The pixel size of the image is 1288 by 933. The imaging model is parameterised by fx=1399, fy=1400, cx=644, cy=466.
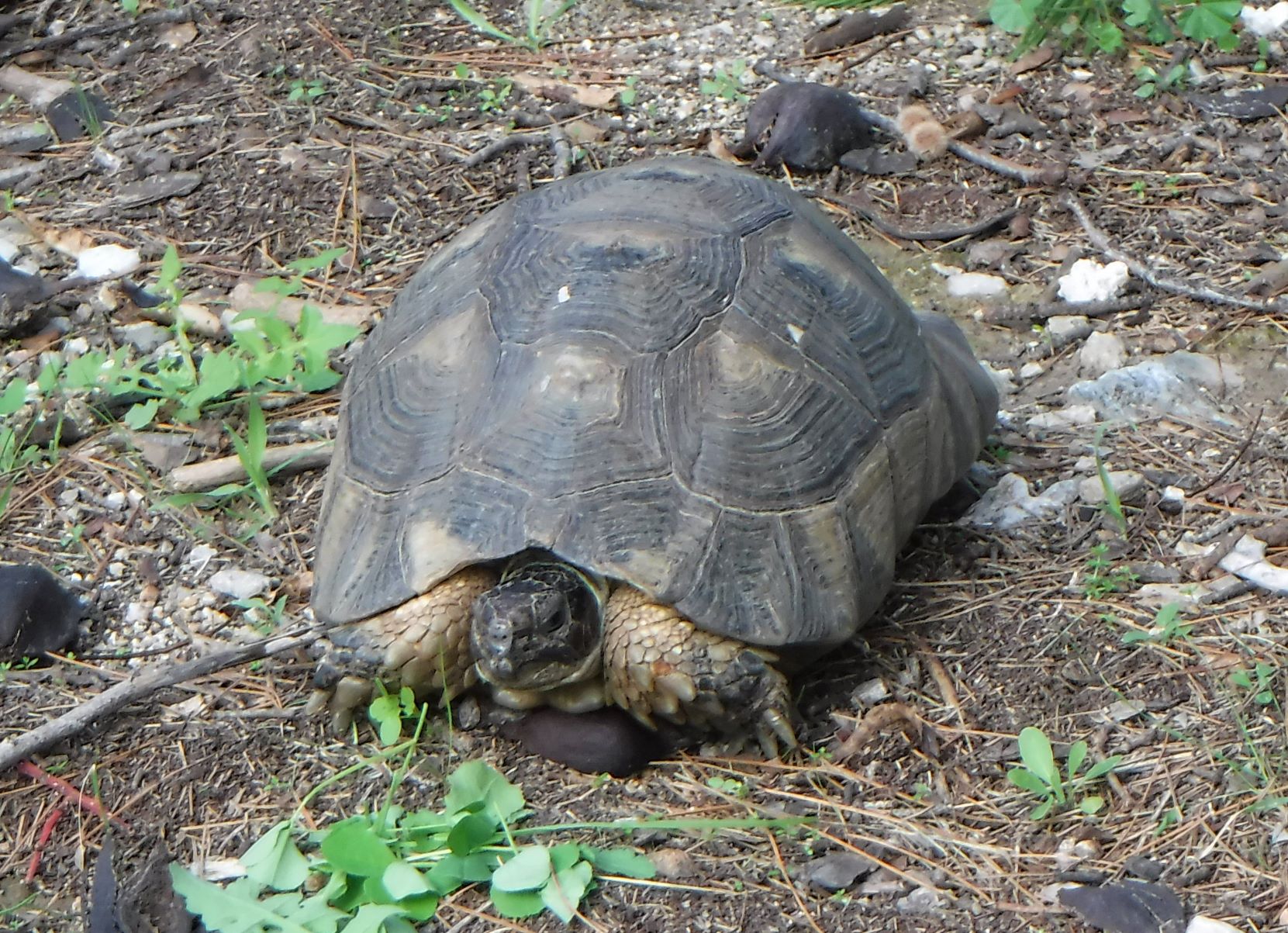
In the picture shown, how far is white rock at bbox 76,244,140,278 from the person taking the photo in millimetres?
4457

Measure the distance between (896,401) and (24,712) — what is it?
2.03m

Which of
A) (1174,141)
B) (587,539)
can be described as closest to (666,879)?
(587,539)

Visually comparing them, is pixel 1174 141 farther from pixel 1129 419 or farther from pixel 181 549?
pixel 181 549

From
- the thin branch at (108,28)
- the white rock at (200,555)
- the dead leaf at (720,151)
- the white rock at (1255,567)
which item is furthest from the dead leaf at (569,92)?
the white rock at (1255,567)

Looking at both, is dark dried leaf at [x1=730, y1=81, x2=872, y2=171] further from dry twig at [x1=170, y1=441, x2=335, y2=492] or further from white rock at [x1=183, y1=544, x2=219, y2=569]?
white rock at [x1=183, y1=544, x2=219, y2=569]

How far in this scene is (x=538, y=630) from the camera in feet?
9.00

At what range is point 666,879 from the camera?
8.41ft

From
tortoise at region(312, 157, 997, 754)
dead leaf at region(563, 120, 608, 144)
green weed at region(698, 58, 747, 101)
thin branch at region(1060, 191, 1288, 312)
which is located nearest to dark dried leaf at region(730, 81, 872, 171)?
green weed at region(698, 58, 747, 101)

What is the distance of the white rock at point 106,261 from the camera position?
446cm

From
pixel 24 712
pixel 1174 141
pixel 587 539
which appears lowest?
pixel 1174 141

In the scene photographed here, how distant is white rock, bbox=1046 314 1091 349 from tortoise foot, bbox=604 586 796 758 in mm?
1702

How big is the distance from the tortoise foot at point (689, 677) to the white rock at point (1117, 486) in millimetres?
1049

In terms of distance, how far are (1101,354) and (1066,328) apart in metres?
0.17

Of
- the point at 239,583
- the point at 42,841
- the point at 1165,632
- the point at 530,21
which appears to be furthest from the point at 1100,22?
the point at 42,841
